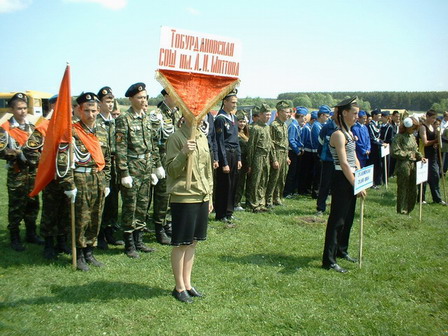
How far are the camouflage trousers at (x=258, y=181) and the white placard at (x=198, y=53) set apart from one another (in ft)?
16.2

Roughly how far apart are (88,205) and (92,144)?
2.75 ft

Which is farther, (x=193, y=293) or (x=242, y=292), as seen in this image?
(x=242, y=292)

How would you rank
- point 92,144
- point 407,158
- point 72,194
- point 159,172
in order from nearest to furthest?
point 72,194, point 92,144, point 159,172, point 407,158

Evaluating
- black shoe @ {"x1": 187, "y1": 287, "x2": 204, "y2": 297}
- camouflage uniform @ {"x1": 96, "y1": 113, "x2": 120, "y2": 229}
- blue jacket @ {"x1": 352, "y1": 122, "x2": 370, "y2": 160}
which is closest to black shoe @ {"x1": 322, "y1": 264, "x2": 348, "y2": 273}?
black shoe @ {"x1": 187, "y1": 287, "x2": 204, "y2": 297}

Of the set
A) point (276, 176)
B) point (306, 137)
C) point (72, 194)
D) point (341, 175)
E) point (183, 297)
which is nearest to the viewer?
point (183, 297)

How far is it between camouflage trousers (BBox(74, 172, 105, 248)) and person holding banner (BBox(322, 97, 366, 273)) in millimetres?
3267

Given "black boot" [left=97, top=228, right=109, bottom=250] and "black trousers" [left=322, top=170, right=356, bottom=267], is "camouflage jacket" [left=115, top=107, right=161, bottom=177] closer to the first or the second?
"black boot" [left=97, top=228, right=109, bottom=250]

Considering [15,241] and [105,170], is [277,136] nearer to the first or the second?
[105,170]

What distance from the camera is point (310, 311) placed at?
4418 millimetres

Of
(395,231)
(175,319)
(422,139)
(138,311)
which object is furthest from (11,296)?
(422,139)

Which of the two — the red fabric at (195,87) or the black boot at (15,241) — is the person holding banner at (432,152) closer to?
the red fabric at (195,87)

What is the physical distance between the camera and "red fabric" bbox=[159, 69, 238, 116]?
13.7 ft

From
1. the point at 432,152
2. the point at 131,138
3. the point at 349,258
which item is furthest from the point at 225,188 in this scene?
the point at 432,152

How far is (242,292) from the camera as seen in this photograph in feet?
16.1
